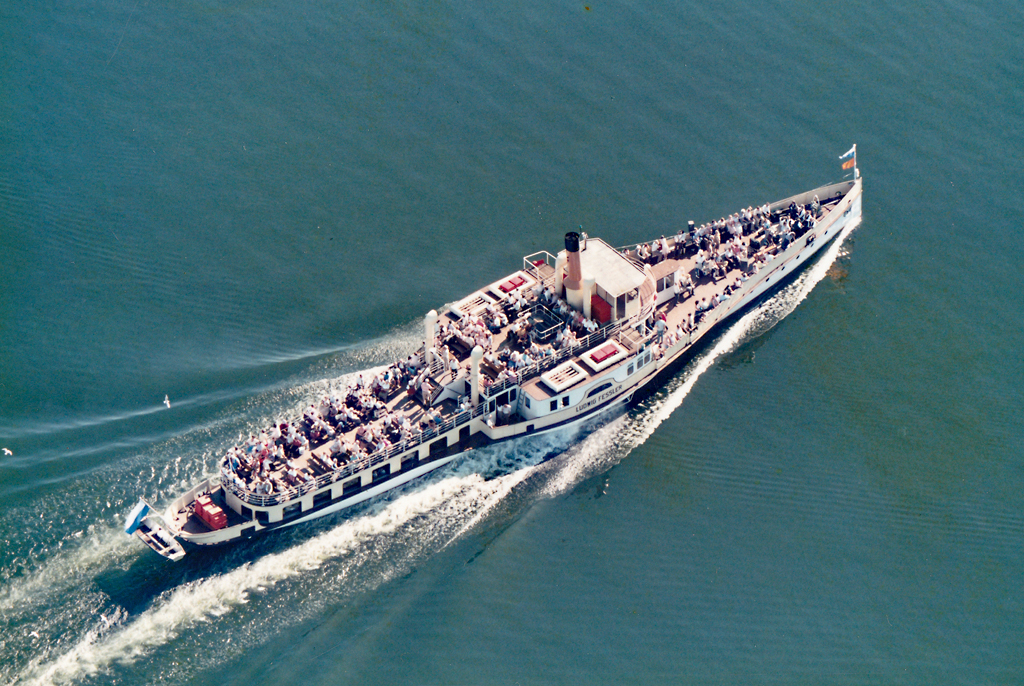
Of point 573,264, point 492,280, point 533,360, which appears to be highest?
point 492,280

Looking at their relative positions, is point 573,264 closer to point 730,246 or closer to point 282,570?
point 730,246

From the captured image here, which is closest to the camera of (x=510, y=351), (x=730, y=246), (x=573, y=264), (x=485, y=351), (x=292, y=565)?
(x=292, y=565)

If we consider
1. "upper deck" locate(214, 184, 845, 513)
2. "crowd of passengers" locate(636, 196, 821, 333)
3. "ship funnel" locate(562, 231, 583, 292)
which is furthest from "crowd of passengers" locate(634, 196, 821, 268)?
"ship funnel" locate(562, 231, 583, 292)

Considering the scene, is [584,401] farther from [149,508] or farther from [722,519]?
[149,508]

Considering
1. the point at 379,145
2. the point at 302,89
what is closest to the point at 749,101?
the point at 379,145

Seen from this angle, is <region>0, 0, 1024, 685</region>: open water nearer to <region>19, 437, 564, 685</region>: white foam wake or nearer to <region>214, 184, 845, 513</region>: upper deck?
<region>19, 437, 564, 685</region>: white foam wake

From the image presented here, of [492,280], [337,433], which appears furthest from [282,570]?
[492,280]

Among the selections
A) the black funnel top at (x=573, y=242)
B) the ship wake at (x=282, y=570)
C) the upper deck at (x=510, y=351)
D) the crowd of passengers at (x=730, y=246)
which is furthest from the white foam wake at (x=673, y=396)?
the black funnel top at (x=573, y=242)
